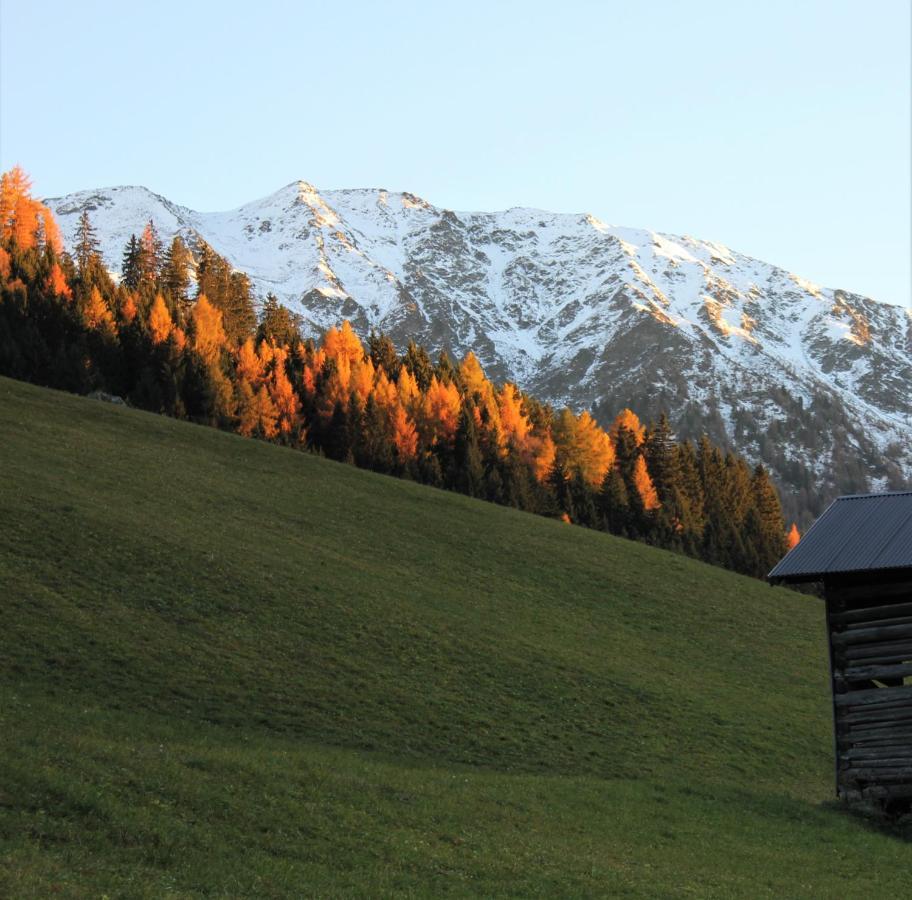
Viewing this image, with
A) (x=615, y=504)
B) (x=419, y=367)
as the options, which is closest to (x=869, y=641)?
(x=615, y=504)

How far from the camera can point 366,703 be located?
110 feet

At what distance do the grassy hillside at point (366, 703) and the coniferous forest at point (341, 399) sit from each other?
83.1 feet

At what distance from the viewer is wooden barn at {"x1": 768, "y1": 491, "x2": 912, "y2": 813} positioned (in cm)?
2850

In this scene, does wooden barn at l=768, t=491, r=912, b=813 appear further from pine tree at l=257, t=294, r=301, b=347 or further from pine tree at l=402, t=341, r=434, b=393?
pine tree at l=257, t=294, r=301, b=347

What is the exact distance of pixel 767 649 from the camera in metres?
→ 55.3

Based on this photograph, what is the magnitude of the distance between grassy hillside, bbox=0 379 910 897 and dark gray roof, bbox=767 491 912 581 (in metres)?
6.28

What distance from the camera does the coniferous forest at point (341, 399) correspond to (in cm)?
9525

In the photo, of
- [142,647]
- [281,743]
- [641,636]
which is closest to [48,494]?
[142,647]

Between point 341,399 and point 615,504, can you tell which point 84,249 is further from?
point 615,504

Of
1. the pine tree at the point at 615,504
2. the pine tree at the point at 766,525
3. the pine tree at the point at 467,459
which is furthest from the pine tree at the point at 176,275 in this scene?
the pine tree at the point at 766,525

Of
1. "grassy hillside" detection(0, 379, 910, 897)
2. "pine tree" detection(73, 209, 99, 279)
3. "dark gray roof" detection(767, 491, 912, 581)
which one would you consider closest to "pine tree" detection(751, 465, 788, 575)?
"grassy hillside" detection(0, 379, 910, 897)

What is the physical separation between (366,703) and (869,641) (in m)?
14.8

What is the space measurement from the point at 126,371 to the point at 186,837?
3315 inches

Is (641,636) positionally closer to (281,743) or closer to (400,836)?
(281,743)
